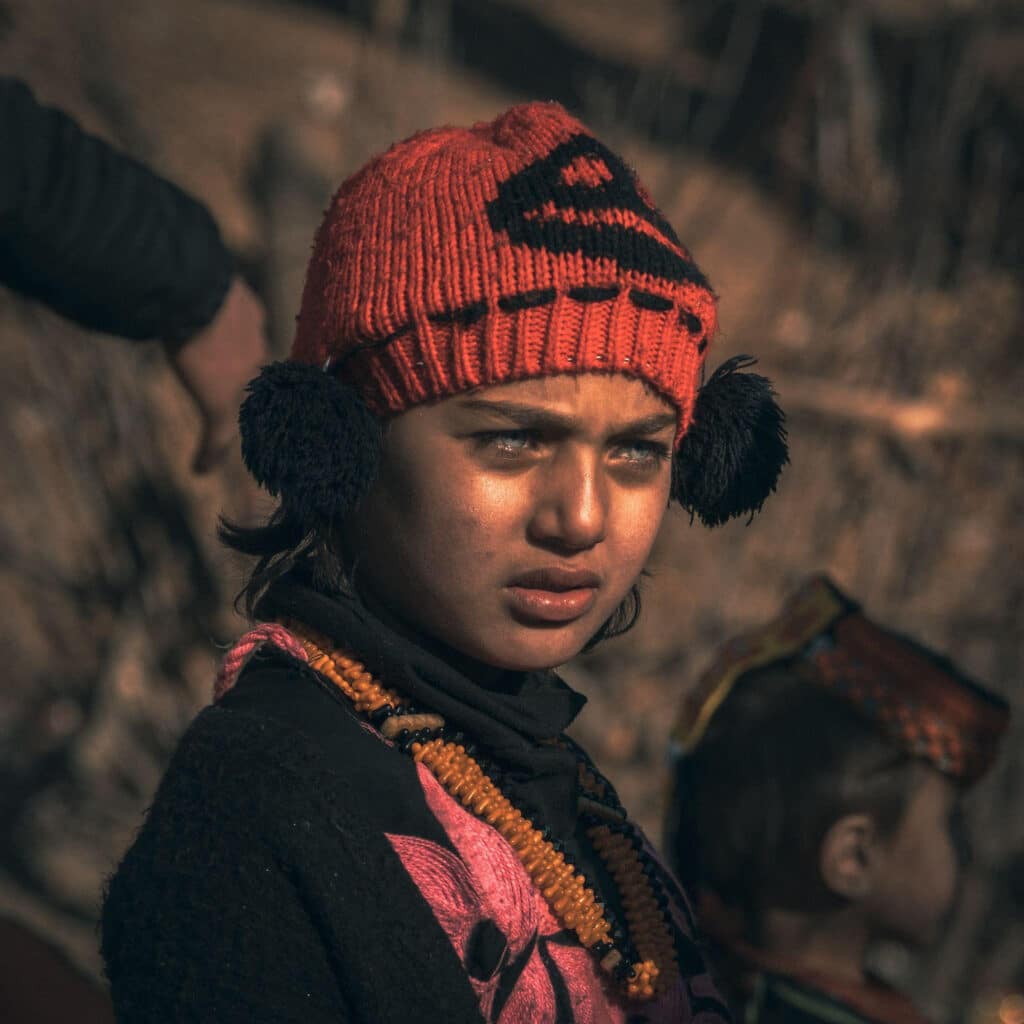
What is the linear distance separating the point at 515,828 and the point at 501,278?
27.8 inches

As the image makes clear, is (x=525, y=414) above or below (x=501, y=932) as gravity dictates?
above

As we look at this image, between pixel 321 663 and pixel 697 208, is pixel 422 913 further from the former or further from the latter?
pixel 697 208

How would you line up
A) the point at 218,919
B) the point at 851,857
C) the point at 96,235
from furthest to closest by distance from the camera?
1. the point at 851,857
2. the point at 96,235
3. the point at 218,919

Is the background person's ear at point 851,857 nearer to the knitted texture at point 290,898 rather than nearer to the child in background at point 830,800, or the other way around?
the child in background at point 830,800

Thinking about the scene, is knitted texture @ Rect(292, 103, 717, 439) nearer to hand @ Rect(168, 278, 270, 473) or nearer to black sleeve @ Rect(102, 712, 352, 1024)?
black sleeve @ Rect(102, 712, 352, 1024)

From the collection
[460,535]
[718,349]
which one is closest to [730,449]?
[460,535]

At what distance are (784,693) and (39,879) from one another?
2.80 meters

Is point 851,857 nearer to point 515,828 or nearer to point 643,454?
point 515,828

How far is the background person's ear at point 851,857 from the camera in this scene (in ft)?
8.20

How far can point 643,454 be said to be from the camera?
164 centimetres

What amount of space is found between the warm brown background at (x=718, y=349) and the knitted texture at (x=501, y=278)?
263 cm

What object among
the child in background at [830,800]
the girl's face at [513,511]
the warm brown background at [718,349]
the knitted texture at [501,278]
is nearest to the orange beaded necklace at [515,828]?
the girl's face at [513,511]

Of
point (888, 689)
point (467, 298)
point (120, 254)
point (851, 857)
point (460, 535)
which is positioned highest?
point (467, 298)

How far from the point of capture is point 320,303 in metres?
1.66
